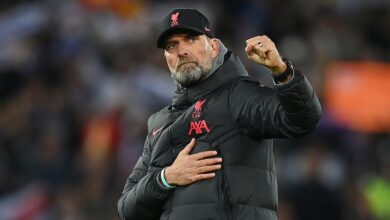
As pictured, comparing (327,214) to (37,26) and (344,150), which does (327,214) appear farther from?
(37,26)

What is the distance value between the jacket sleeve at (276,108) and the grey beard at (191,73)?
16 cm

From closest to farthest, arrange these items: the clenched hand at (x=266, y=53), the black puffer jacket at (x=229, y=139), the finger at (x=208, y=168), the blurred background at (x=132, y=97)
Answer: the clenched hand at (x=266, y=53) → the black puffer jacket at (x=229, y=139) → the finger at (x=208, y=168) → the blurred background at (x=132, y=97)

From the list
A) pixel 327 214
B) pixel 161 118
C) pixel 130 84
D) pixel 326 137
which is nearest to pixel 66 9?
pixel 130 84

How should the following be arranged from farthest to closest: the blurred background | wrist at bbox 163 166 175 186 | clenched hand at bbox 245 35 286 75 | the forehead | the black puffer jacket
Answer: the blurred background
the forehead
wrist at bbox 163 166 175 186
the black puffer jacket
clenched hand at bbox 245 35 286 75

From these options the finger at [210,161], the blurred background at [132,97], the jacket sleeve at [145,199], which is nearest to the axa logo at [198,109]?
the finger at [210,161]

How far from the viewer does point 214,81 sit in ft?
17.9

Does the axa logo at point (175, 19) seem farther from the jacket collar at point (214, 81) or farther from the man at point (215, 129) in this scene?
the jacket collar at point (214, 81)

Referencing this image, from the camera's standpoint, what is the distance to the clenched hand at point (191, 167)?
527cm

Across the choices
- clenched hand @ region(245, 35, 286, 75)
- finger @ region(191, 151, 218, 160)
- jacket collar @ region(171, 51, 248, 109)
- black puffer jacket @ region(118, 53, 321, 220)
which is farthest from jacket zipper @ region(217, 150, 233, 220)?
clenched hand @ region(245, 35, 286, 75)

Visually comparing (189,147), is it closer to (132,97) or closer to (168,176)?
(168,176)

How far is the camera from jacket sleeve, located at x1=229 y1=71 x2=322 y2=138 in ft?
16.4

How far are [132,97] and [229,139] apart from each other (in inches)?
282

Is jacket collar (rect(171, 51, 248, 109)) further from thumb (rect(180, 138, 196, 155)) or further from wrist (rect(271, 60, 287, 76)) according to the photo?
wrist (rect(271, 60, 287, 76))

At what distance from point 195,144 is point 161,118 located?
14.1 inches
